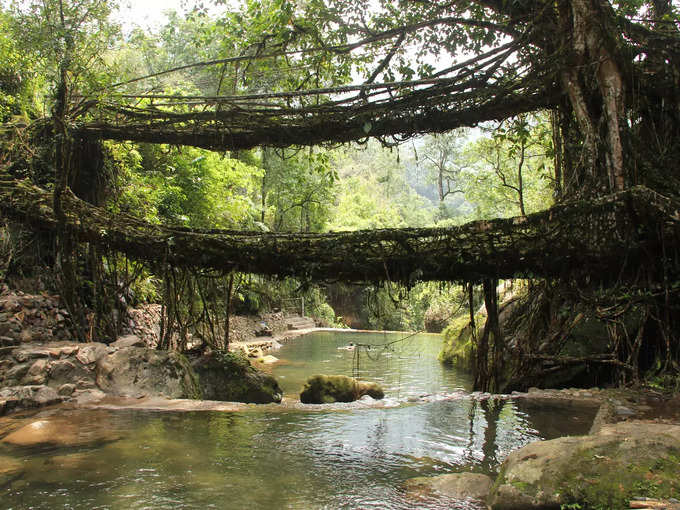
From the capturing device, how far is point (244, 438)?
16.5 ft

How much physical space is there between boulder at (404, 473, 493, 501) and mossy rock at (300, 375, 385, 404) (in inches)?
159

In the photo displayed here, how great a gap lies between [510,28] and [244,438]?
6.22 metres

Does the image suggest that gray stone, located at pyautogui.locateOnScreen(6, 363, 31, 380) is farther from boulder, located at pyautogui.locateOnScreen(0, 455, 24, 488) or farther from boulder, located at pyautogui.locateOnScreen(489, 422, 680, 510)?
boulder, located at pyautogui.locateOnScreen(489, 422, 680, 510)

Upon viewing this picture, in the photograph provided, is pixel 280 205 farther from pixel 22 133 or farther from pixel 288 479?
pixel 288 479

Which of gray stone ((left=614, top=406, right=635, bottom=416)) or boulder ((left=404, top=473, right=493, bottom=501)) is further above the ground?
gray stone ((left=614, top=406, right=635, bottom=416))

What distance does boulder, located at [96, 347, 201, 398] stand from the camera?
258 inches

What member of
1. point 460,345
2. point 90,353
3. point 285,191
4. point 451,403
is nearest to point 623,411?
point 451,403

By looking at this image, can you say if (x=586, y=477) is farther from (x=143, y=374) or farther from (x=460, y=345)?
(x=460, y=345)

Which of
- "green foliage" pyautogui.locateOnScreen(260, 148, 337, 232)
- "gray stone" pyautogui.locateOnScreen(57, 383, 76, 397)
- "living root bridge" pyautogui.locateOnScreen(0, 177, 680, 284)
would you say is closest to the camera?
"living root bridge" pyautogui.locateOnScreen(0, 177, 680, 284)

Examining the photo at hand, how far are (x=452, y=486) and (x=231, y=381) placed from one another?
4749 millimetres

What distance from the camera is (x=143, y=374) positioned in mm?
6719

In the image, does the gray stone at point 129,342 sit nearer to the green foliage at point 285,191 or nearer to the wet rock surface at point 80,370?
the wet rock surface at point 80,370

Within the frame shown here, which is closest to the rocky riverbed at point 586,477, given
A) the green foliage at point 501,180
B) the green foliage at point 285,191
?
the green foliage at point 501,180

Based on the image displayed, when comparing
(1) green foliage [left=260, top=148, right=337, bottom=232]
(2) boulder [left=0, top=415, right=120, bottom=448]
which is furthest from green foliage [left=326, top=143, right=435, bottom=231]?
(2) boulder [left=0, top=415, right=120, bottom=448]
